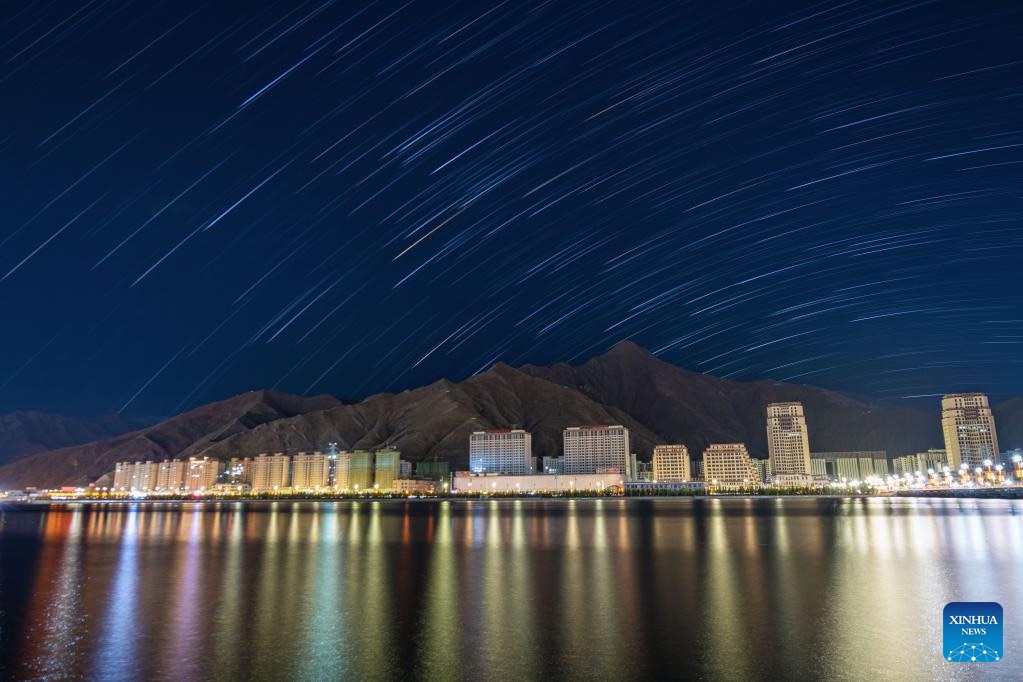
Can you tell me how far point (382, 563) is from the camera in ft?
99.8

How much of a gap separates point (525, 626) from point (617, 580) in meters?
8.14

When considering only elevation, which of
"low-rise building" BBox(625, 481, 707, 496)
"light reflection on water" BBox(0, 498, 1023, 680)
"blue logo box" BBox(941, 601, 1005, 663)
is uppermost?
"blue logo box" BBox(941, 601, 1005, 663)

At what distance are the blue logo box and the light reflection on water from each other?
1.21ft

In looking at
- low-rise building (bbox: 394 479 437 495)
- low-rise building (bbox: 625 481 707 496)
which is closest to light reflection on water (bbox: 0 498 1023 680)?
low-rise building (bbox: 625 481 707 496)

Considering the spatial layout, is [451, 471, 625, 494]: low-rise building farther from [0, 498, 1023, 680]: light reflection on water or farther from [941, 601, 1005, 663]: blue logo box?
A: [941, 601, 1005, 663]: blue logo box

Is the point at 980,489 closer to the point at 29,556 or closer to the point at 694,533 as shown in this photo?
the point at 694,533

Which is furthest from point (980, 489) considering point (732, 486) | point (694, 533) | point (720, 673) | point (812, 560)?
point (720, 673)

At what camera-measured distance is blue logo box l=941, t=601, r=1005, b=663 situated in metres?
13.4

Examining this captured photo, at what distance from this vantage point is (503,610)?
63.0 ft

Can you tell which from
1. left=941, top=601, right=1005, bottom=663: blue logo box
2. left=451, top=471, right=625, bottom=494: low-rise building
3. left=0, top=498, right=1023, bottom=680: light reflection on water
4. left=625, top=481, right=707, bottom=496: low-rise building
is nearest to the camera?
left=941, top=601, right=1005, bottom=663: blue logo box

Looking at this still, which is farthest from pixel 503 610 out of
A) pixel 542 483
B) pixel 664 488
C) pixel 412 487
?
pixel 412 487

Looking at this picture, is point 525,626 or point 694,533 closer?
point 525,626

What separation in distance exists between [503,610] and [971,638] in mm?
10954

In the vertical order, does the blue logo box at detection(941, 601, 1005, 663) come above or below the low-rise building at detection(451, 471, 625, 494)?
above
